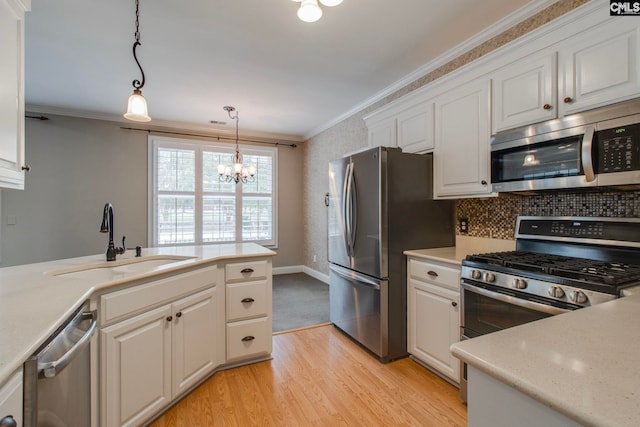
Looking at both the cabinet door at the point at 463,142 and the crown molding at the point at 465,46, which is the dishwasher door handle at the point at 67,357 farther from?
the crown molding at the point at 465,46

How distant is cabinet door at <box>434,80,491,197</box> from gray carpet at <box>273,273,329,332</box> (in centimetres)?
201

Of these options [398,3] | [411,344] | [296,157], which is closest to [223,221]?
[296,157]

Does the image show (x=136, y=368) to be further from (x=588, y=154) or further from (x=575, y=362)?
(x=588, y=154)

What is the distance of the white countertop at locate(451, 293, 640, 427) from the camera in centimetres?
51

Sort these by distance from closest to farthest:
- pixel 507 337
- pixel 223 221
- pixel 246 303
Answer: pixel 507 337 < pixel 246 303 < pixel 223 221

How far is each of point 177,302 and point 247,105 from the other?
117 inches

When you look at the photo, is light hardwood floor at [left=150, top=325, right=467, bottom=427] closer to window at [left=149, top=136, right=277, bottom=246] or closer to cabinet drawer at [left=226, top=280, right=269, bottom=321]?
cabinet drawer at [left=226, top=280, right=269, bottom=321]

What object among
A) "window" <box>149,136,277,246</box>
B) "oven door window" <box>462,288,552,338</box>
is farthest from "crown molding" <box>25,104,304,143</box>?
"oven door window" <box>462,288,552,338</box>

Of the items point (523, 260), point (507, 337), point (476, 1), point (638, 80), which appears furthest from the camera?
point (476, 1)

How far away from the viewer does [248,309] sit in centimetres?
235

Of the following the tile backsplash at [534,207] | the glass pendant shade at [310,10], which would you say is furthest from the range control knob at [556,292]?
the glass pendant shade at [310,10]

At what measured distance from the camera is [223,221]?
5207 mm

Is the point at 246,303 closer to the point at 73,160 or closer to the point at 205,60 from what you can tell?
the point at 205,60

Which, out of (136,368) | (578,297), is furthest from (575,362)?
(136,368)
